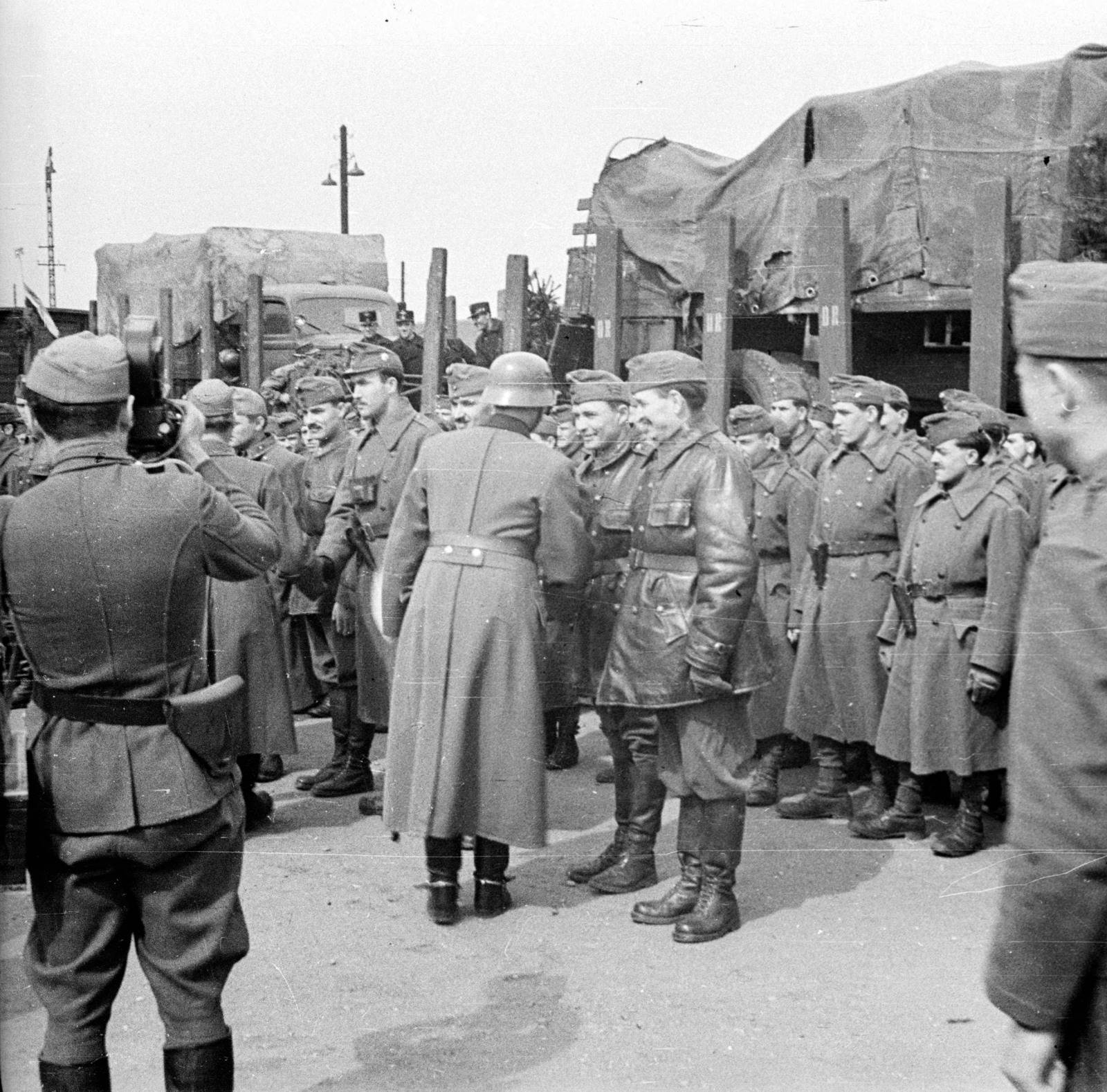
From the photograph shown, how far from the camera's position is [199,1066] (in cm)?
296

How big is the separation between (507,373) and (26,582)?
2.37 meters

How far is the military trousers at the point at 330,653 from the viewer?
6.86m

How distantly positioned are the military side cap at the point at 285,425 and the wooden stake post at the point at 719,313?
10.2ft

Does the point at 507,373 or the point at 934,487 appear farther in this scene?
the point at 934,487

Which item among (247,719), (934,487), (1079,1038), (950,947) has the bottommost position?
(950,947)

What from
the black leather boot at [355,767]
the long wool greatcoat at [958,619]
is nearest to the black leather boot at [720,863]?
the long wool greatcoat at [958,619]

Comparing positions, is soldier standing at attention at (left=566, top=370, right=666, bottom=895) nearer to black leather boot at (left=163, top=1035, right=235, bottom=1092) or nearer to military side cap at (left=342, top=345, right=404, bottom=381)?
military side cap at (left=342, top=345, right=404, bottom=381)

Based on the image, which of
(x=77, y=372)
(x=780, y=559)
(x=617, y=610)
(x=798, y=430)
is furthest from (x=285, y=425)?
(x=77, y=372)

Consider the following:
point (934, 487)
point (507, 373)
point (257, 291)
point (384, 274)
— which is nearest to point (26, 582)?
point (507, 373)

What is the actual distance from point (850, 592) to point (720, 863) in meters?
1.84

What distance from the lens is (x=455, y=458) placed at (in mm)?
4961

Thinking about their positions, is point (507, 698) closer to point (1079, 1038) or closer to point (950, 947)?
point (950, 947)

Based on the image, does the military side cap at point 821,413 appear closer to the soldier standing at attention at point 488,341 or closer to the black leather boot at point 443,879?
the black leather boot at point 443,879

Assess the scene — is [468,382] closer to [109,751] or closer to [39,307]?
[39,307]
